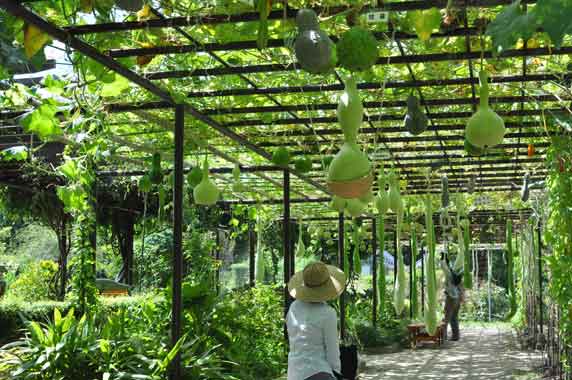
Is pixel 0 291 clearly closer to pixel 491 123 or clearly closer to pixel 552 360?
pixel 552 360

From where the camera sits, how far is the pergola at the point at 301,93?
322cm

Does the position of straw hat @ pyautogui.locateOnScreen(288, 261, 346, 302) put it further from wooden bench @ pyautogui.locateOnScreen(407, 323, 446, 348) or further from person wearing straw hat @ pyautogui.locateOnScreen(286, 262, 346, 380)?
wooden bench @ pyautogui.locateOnScreen(407, 323, 446, 348)

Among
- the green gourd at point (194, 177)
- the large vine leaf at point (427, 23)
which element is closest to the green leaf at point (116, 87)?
the green gourd at point (194, 177)

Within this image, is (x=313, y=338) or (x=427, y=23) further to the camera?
(x=313, y=338)

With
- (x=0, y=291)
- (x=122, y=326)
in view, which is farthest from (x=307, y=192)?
(x=122, y=326)

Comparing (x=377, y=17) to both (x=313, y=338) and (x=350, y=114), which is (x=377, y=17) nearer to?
(x=350, y=114)

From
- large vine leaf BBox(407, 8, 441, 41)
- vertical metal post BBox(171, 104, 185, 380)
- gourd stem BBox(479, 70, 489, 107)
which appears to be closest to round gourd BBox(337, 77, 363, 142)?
gourd stem BBox(479, 70, 489, 107)

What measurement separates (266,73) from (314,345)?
1.77 m

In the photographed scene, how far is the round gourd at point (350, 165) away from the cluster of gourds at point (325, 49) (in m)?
0.27

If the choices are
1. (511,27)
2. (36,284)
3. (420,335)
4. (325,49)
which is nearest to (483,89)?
(325,49)

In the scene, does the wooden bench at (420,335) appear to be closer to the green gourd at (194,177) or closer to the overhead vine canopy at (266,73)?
the overhead vine canopy at (266,73)

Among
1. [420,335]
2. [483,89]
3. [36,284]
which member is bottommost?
[420,335]

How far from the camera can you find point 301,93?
4.69 metres

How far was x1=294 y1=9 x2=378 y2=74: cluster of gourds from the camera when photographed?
5.48 ft
